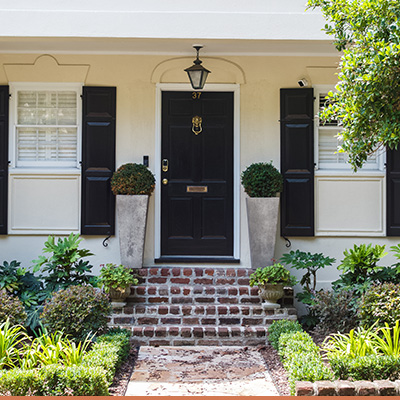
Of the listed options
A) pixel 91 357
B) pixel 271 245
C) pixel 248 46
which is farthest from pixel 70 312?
pixel 248 46

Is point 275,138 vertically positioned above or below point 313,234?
above

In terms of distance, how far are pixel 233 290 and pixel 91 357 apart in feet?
9.42

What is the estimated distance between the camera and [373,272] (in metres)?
7.10

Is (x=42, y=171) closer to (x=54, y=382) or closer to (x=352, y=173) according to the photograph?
(x=54, y=382)

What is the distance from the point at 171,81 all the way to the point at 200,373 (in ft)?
14.5

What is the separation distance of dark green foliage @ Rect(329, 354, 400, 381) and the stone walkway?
61cm

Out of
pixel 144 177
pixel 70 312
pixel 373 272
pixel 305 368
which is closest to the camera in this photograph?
pixel 305 368

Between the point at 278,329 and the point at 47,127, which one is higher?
the point at 47,127

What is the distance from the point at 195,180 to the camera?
840 cm

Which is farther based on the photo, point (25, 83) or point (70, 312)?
point (25, 83)

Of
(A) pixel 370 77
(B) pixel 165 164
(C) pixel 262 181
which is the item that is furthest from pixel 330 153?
(A) pixel 370 77

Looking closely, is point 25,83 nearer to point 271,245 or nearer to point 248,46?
point 248,46

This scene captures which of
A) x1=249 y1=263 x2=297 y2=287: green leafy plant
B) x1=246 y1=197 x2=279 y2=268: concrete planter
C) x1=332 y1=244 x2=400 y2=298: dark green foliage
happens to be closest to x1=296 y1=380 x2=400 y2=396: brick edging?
x1=332 y1=244 x2=400 y2=298: dark green foliage

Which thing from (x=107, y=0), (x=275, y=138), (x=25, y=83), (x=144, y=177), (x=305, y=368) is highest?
(x=107, y=0)
